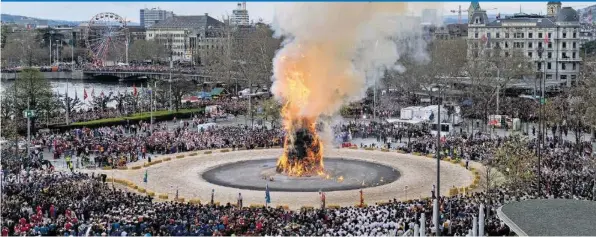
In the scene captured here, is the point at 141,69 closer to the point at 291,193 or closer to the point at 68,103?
the point at 68,103

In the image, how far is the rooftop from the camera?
28.2 metres

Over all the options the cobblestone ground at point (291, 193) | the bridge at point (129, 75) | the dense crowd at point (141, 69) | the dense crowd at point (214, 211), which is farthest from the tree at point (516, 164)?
the dense crowd at point (141, 69)

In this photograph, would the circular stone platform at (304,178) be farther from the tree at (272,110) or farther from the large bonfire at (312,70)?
Result: the tree at (272,110)

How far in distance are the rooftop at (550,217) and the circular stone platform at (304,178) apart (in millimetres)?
16479

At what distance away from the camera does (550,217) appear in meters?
30.1

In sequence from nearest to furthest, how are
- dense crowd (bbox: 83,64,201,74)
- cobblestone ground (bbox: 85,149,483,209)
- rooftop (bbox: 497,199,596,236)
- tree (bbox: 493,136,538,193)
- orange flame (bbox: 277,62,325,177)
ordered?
rooftop (bbox: 497,199,596,236), tree (bbox: 493,136,538,193), cobblestone ground (bbox: 85,149,483,209), orange flame (bbox: 277,62,325,177), dense crowd (bbox: 83,64,201,74)

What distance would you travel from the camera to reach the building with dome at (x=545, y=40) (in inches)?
4498

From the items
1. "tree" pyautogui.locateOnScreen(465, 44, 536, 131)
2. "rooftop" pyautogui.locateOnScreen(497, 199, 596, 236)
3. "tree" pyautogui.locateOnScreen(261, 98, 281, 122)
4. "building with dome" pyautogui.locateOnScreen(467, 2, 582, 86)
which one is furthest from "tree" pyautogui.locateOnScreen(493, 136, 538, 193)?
"building with dome" pyautogui.locateOnScreen(467, 2, 582, 86)

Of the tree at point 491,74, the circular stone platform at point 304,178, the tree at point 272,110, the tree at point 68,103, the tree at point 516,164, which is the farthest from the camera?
the tree at point 491,74

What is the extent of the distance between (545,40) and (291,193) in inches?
3045

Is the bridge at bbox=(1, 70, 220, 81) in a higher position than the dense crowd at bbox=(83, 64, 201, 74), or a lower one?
lower

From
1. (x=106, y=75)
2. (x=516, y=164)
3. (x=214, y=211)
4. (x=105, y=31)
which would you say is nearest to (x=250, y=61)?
(x=105, y=31)

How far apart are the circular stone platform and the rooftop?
16.5 metres

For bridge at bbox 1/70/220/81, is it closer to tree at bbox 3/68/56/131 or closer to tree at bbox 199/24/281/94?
tree at bbox 199/24/281/94
